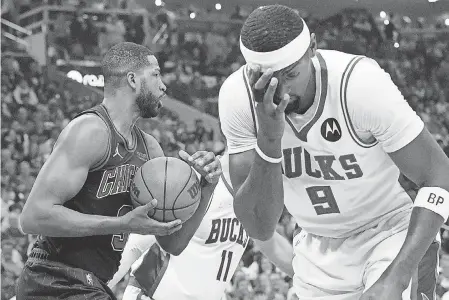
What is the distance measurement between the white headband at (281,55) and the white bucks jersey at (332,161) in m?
0.23

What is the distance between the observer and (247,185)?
128 inches

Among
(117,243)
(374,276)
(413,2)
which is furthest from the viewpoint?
(413,2)

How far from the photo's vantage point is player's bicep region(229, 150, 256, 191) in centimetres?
340

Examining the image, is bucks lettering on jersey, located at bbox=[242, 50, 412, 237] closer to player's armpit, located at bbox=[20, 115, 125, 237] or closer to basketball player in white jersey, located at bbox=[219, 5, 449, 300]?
basketball player in white jersey, located at bbox=[219, 5, 449, 300]

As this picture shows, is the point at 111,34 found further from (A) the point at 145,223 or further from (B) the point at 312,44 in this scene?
(B) the point at 312,44

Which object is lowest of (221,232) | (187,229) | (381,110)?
(221,232)

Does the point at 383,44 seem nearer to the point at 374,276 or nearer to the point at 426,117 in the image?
the point at 426,117

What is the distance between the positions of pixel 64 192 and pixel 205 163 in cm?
71

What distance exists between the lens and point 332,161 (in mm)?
3311

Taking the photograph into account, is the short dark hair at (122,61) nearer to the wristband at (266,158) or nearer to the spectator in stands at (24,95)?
the wristband at (266,158)

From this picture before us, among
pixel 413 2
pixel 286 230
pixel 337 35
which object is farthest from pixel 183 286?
pixel 413 2

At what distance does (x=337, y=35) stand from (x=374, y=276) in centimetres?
1786

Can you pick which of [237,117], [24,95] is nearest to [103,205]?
[237,117]

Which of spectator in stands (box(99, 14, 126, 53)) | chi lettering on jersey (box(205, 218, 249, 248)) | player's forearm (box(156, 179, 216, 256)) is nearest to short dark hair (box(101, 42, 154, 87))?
player's forearm (box(156, 179, 216, 256))
